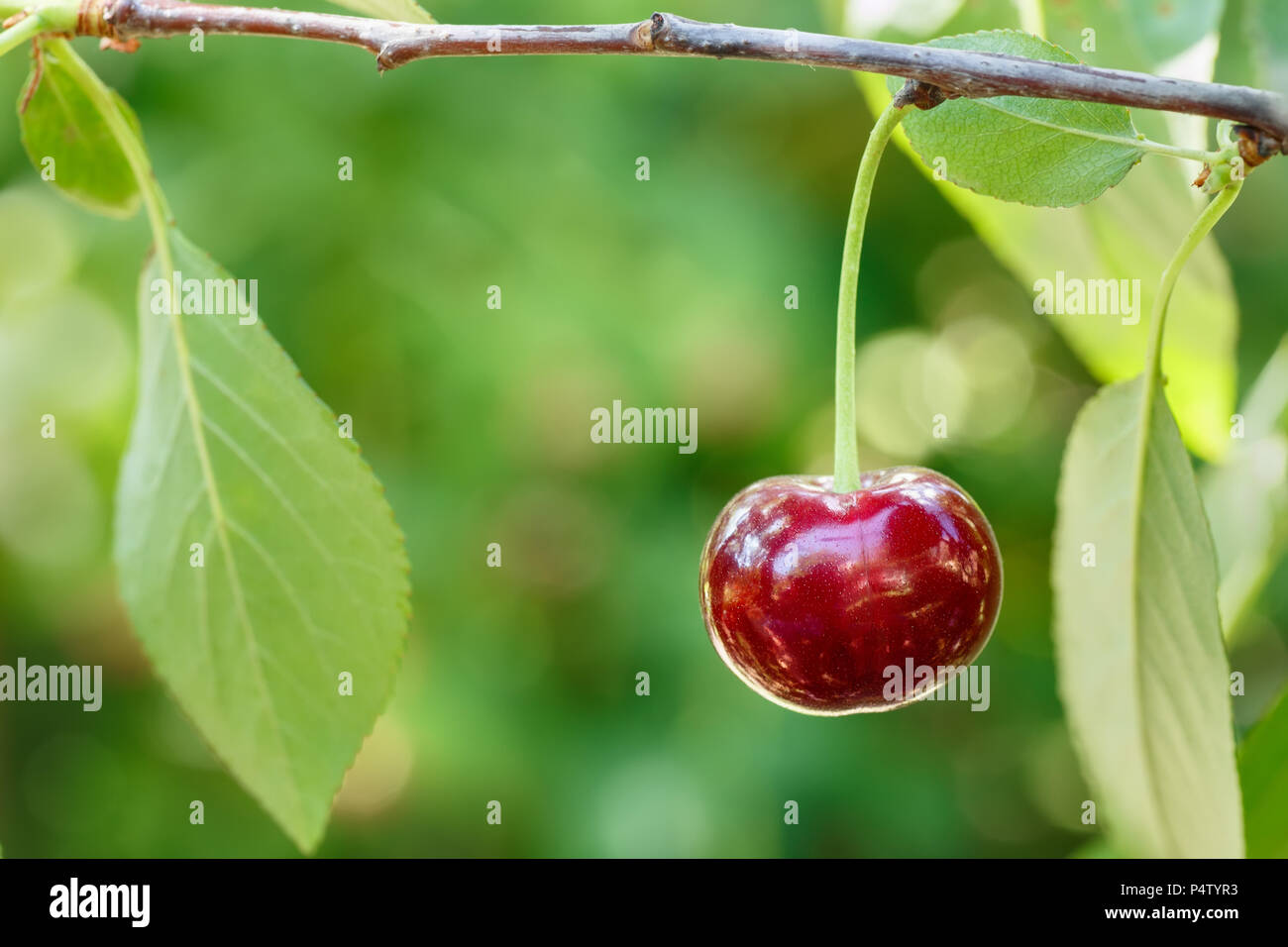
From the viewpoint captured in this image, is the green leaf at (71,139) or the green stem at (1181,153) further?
the green leaf at (71,139)

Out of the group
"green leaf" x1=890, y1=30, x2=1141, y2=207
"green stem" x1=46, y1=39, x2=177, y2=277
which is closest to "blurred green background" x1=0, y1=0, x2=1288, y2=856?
"green stem" x1=46, y1=39, x2=177, y2=277

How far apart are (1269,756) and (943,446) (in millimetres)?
1961

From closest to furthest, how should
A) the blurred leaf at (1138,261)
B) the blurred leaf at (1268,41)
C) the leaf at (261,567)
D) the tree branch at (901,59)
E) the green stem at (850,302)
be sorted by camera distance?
the tree branch at (901,59) → the green stem at (850,302) → the leaf at (261,567) → the blurred leaf at (1268,41) → the blurred leaf at (1138,261)

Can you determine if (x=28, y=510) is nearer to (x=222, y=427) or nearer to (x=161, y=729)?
(x=161, y=729)

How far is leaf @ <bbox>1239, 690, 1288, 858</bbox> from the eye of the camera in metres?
0.97

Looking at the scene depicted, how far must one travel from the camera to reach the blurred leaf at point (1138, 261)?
3.41 feet

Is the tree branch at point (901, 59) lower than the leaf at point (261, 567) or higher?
higher

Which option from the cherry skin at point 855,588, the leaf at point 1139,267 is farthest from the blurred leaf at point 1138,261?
the cherry skin at point 855,588

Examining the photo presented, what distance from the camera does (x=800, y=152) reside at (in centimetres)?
303

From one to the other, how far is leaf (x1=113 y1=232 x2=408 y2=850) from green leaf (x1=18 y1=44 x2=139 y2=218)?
0.52ft

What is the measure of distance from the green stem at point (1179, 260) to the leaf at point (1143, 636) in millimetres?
25

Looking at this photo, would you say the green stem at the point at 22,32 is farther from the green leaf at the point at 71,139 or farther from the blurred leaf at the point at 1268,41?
the blurred leaf at the point at 1268,41

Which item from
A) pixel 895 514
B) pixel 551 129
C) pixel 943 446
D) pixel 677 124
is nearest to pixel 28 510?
pixel 551 129

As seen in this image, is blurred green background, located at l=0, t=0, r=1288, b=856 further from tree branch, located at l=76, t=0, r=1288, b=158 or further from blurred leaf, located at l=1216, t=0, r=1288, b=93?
tree branch, located at l=76, t=0, r=1288, b=158
